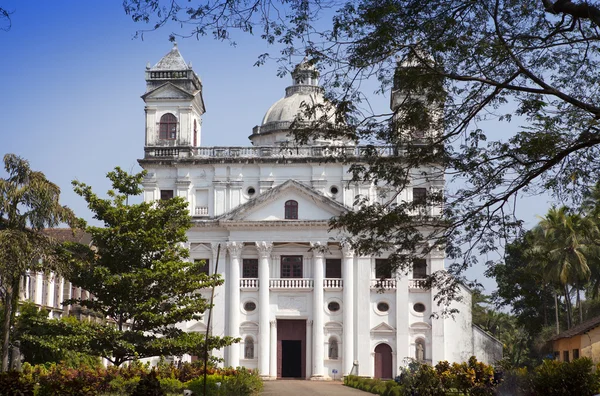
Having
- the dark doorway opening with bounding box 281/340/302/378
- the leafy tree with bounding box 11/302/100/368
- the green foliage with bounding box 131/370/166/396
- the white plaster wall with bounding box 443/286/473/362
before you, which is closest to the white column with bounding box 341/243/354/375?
the dark doorway opening with bounding box 281/340/302/378

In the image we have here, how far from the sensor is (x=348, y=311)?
48.5 m

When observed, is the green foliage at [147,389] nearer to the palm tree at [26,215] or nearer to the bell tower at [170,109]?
the palm tree at [26,215]

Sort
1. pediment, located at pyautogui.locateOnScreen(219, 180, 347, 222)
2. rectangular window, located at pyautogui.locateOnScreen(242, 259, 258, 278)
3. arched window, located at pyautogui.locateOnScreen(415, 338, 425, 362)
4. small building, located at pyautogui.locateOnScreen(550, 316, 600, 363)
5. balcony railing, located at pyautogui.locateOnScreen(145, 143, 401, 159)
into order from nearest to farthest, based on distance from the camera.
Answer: small building, located at pyautogui.locateOnScreen(550, 316, 600, 363)
arched window, located at pyautogui.locateOnScreen(415, 338, 425, 362)
pediment, located at pyautogui.locateOnScreen(219, 180, 347, 222)
rectangular window, located at pyautogui.locateOnScreen(242, 259, 258, 278)
balcony railing, located at pyautogui.locateOnScreen(145, 143, 401, 159)

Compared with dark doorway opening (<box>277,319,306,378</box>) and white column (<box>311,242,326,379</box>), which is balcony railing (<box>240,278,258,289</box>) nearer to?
dark doorway opening (<box>277,319,306,378</box>)

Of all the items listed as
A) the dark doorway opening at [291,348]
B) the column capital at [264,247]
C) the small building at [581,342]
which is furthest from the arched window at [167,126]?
the small building at [581,342]

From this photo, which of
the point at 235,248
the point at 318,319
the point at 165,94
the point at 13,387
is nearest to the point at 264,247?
the point at 235,248

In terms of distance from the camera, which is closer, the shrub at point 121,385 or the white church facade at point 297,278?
the shrub at point 121,385

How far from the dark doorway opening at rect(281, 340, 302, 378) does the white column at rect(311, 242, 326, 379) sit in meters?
1.68

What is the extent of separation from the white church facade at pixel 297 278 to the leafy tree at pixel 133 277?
46.2ft

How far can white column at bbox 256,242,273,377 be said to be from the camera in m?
48.2

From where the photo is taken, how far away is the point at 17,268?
2823cm

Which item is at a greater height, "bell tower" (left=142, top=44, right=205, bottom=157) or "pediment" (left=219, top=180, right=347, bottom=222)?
"bell tower" (left=142, top=44, right=205, bottom=157)

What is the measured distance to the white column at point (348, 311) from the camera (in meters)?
47.8

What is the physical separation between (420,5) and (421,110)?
211 cm
